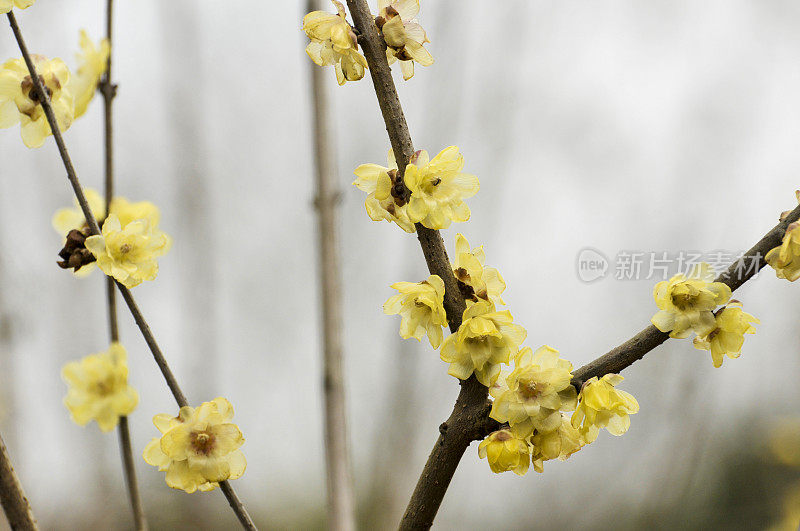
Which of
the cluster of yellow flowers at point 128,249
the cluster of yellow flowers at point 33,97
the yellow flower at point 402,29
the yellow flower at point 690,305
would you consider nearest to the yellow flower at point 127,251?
the cluster of yellow flowers at point 128,249

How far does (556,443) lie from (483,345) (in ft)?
0.24

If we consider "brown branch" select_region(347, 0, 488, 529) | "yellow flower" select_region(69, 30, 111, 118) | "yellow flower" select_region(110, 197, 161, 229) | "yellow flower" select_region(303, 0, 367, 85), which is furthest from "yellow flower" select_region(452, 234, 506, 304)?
"yellow flower" select_region(69, 30, 111, 118)

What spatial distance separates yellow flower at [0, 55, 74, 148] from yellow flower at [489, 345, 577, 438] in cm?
37

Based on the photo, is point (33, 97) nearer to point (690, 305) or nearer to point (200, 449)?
point (200, 449)

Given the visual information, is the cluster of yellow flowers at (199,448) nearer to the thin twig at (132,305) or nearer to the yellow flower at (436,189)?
the thin twig at (132,305)

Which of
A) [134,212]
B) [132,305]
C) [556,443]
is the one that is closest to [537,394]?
[556,443]

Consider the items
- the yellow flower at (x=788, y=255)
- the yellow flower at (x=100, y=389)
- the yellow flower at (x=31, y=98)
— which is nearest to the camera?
the yellow flower at (x=788, y=255)

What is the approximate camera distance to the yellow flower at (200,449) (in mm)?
407

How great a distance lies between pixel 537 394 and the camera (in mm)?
367

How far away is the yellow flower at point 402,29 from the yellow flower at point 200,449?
251 millimetres

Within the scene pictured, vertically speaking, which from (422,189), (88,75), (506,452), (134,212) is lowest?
(506,452)

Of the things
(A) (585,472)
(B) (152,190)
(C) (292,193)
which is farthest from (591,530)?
(B) (152,190)

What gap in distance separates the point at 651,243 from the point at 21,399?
2.16m

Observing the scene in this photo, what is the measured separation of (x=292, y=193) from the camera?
3.11 m
